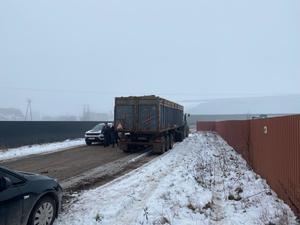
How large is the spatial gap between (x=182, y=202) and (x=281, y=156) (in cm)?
267

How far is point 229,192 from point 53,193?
4.70 m

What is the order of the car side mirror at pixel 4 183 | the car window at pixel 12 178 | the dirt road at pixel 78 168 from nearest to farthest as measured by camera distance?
the car side mirror at pixel 4 183, the car window at pixel 12 178, the dirt road at pixel 78 168

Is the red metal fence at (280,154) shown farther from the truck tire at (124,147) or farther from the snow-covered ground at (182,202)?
the truck tire at (124,147)

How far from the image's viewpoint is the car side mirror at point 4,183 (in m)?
6.01

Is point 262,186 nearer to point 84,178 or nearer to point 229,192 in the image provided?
point 229,192

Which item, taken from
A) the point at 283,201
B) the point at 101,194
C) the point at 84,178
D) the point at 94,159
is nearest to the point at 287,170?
the point at 283,201

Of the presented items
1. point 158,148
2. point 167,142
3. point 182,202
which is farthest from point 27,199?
point 167,142

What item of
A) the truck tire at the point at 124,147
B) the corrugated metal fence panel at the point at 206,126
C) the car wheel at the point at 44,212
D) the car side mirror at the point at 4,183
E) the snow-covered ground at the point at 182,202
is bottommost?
the snow-covered ground at the point at 182,202

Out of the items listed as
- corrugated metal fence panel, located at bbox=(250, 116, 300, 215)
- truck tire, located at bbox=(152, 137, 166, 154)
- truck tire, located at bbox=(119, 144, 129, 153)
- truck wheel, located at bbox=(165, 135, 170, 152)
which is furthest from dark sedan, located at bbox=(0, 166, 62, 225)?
truck wheel, located at bbox=(165, 135, 170, 152)

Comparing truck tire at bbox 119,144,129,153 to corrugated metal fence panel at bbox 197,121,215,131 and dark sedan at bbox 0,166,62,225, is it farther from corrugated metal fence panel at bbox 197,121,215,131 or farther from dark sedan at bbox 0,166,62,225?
corrugated metal fence panel at bbox 197,121,215,131

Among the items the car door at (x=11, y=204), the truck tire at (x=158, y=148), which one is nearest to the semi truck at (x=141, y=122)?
the truck tire at (x=158, y=148)

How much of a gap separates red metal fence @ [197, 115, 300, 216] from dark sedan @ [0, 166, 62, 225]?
180 inches

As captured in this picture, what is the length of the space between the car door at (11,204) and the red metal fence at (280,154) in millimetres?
5037

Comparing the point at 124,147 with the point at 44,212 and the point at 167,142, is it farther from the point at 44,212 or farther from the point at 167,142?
the point at 44,212
